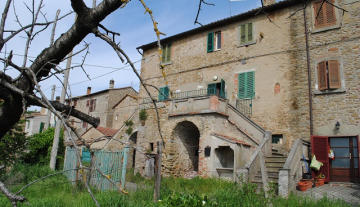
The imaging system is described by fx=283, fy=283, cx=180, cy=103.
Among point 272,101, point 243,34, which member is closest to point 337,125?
point 272,101

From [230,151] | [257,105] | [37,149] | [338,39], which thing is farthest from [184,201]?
[37,149]

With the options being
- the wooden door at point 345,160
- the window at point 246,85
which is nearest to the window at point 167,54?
the window at point 246,85

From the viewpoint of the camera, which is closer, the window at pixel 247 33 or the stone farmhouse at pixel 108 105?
the window at pixel 247 33

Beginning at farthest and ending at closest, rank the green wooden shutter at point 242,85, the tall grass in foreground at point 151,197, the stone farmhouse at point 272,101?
the green wooden shutter at point 242,85
the stone farmhouse at point 272,101
the tall grass in foreground at point 151,197

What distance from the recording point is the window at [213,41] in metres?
18.3

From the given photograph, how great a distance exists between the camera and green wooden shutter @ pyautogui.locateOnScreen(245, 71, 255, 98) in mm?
16062

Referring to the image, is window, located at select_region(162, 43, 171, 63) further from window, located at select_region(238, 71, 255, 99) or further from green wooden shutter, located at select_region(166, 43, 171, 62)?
window, located at select_region(238, 71, 255, 99)

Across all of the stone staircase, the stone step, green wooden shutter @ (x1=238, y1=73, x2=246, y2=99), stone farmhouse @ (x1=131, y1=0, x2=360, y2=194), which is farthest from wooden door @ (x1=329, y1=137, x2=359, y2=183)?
green wooden shutter @ (x1=238, y1=73, x2=246, y2=99)

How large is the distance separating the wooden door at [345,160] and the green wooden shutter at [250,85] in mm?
4843

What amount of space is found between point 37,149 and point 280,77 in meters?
16.7

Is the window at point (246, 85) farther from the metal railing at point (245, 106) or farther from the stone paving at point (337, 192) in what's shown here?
the stone paving at point (337, 192)

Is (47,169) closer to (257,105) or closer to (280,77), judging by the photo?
(257,105)

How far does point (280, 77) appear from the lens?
1529 cm

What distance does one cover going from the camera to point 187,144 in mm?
15828
